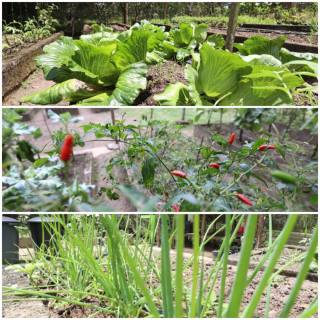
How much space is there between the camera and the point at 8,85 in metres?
3.26

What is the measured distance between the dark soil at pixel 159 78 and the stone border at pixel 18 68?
1.14 metres

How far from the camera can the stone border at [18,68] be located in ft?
10.4

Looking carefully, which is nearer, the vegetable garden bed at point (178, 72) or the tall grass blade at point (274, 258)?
the tall grass blade at point (274, 258)

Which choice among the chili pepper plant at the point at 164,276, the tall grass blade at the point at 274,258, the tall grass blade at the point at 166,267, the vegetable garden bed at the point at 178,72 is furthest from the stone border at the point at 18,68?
the tall grass blade at the point at 274,258

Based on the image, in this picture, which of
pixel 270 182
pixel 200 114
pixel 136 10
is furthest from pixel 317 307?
pixel 136 10

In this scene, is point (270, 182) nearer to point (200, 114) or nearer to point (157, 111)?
point (200, 114)

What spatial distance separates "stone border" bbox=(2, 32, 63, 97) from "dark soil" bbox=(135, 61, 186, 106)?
1.14 metres

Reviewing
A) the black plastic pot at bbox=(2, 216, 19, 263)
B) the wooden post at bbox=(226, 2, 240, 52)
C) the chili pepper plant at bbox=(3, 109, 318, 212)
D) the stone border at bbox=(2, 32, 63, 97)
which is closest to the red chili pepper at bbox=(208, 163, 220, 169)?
the chili pepper plant at bbox=(3, 109, 318, 212)

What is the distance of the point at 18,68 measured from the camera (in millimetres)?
3527

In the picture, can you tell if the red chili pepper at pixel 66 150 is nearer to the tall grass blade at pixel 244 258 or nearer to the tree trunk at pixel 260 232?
the tall grass blade at pixel 244 258

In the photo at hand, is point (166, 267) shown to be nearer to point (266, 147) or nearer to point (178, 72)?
point (266, 147)

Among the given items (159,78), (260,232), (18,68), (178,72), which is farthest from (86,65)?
(18,68)

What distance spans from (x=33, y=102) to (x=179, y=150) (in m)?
1.14

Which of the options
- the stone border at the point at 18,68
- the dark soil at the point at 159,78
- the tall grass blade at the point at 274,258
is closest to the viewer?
the tall grass blade at the point at 274,258
